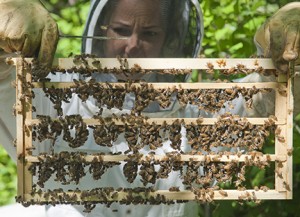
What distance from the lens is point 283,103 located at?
319 centimetres

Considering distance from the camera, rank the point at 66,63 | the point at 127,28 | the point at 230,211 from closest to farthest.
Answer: the point at 66,63 → the point at 127,28 → the point at 230,211

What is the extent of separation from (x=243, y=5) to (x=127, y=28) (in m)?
1.90

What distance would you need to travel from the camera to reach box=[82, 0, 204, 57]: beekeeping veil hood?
13.4 feet

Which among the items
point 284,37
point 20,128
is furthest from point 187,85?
point 20,128

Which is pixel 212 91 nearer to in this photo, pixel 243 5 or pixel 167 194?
pixel 167 194

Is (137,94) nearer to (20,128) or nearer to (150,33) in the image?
(20,128)

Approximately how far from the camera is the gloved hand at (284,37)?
309 cm

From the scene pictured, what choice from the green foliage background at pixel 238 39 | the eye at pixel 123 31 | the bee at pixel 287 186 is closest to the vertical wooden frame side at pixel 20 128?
the eye at pixel 123 31

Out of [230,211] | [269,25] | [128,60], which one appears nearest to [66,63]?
[128,60]

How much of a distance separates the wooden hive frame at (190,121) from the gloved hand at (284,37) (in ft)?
0.18

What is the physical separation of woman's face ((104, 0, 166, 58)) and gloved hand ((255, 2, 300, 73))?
0.81 metres

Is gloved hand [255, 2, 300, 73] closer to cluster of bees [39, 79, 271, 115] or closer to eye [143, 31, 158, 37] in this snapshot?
cluster of bees [39, 79, 271, 115]

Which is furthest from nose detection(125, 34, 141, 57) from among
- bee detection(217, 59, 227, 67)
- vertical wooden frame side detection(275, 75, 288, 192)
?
vertical wooden frame side detection(275, 75, 288, 192)

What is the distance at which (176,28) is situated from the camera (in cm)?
423
